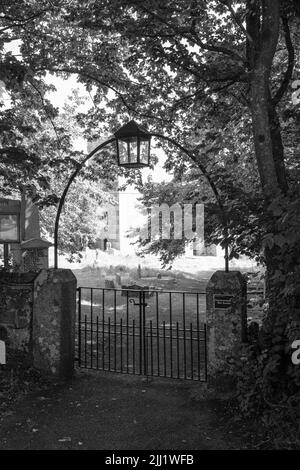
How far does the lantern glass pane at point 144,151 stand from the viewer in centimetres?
658

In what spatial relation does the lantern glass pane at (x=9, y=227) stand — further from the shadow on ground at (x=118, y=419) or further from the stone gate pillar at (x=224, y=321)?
the stone gate pillar at (x=224, y=321)

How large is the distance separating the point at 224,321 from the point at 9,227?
15.6 ft

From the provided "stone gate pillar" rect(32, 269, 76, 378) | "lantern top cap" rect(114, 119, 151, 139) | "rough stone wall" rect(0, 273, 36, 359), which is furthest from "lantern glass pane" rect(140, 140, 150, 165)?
"rough stone wall" rect(0, 273, 36, 359)

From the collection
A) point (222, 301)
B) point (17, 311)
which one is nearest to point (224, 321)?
point (222, 301)

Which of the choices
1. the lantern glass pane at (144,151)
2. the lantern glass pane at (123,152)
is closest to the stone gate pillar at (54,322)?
the lantern glass pane at (123,152)

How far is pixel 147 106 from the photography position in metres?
10.4

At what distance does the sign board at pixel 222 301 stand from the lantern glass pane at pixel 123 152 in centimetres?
259

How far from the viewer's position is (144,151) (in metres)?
6.65

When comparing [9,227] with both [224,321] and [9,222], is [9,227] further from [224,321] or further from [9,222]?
[224,321]

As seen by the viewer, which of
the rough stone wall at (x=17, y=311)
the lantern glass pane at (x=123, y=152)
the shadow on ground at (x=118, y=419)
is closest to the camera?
the shadow on ground at (x=118, y=419)
